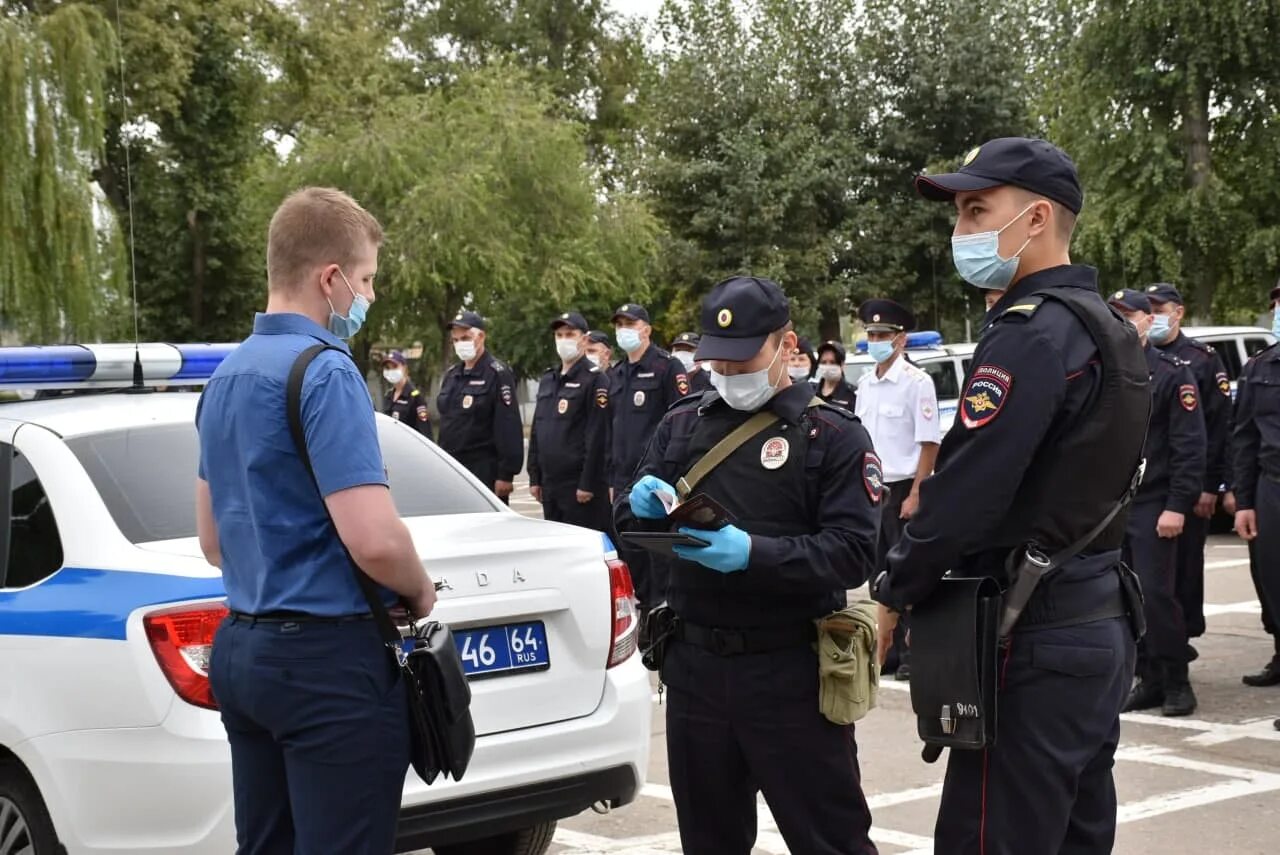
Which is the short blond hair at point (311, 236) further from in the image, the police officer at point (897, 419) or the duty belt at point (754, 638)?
the police officer at point (897, 419)

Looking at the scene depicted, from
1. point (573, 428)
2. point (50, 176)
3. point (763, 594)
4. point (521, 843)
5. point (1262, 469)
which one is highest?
point (50, 176)

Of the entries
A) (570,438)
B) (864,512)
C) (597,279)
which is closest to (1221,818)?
(864,512)

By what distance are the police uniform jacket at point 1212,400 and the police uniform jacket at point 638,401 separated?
3622 millimetres

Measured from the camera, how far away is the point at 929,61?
31.7 metres

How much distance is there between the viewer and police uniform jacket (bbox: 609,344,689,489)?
35.0 ft

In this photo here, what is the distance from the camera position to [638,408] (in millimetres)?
10742

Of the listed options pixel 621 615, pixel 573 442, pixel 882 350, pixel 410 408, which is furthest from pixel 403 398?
pixel 621 615

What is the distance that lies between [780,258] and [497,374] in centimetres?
1957

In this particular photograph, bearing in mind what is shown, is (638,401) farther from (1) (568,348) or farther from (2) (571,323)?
(2) (571,323)

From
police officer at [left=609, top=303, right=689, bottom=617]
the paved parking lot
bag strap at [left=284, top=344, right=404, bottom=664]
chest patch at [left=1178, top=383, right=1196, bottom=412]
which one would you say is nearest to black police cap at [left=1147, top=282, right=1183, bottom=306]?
chest patch at [left=1178, top=383, right=1196, bottom=412]

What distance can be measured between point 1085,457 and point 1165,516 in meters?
4.65

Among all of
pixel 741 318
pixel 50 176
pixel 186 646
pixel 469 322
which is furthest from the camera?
pixel 50 176

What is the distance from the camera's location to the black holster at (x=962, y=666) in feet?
9.96

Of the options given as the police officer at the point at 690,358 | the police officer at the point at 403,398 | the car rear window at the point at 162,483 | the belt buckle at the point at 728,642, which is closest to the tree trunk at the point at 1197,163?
the police officer at the point at 690,358
